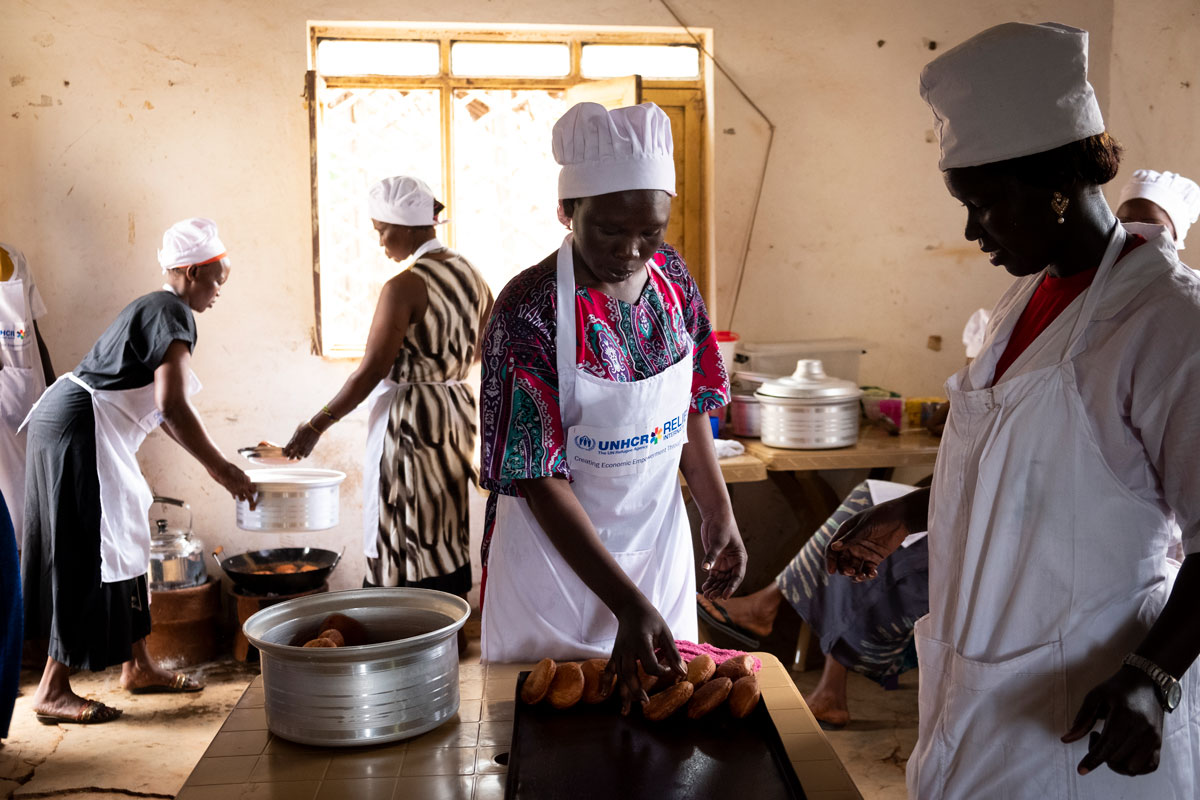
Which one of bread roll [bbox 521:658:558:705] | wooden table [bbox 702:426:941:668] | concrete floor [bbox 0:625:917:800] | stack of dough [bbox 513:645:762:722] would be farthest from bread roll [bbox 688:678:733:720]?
wooden table [bbox 702:426:941:668]

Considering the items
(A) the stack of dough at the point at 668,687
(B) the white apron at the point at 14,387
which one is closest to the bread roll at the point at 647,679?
(A) the stack of dough at the point at 668,687

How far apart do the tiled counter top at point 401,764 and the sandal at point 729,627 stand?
2.38 metres

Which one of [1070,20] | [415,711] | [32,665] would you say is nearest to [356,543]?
[32,665]

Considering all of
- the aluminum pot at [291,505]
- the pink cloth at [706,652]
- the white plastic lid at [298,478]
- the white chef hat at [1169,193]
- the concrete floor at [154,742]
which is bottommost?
the concrete floor at [154,742]

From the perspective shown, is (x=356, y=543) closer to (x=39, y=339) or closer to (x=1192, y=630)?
(x=39, y=339)

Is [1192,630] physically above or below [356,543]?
above

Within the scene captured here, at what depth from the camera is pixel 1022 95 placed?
1.36 metres

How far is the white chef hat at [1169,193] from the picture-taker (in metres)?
3.74

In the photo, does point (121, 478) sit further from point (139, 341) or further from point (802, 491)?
point (802, 491)

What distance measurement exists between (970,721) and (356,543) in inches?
159

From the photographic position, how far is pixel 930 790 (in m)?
1.49

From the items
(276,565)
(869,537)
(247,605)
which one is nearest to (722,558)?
(869,537)

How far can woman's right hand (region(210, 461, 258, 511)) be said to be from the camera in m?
3.76

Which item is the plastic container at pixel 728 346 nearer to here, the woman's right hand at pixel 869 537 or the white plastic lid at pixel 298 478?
the white plastic lid at pixel 298 478
